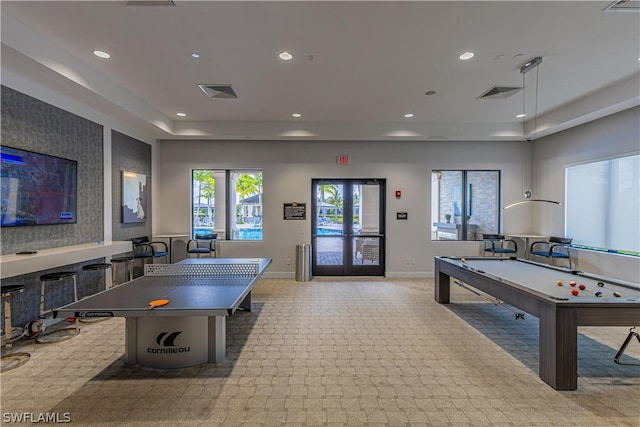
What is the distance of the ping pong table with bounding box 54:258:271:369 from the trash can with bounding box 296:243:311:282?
3348mm

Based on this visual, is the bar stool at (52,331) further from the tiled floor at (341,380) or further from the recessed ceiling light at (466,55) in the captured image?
the recessed ceiling light at (466,55)

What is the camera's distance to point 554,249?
640 centimetres

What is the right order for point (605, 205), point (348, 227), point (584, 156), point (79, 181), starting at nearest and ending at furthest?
point (79, 181), point (605, 205), point (584, 156), point (348, 227)

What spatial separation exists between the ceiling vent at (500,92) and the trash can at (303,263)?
4489 mm

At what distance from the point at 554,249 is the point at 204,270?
23.2ft

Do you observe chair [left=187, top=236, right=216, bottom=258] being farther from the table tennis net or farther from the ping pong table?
the ping pong table

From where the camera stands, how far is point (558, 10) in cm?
276

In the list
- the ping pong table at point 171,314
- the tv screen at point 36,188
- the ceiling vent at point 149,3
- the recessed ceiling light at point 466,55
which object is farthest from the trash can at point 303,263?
the ceiling vent at point 149,3

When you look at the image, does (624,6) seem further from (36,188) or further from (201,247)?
(201,247)

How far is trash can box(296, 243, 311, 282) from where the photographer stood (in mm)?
6628

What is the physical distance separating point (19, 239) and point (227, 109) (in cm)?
358

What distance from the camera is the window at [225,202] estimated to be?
23.3 ft

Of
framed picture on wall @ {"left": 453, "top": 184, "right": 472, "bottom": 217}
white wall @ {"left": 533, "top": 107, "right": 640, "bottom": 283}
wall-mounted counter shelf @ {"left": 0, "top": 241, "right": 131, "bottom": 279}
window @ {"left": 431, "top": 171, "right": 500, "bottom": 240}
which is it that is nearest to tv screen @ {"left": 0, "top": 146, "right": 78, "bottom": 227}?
wall-mounted counter shelf @ {"left": 0, "top": 241, "right": 131, "bottom": 279}

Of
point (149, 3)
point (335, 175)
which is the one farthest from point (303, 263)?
point (149, 3)
